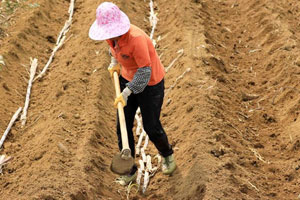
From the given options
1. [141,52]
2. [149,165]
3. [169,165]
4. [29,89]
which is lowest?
[29,89]

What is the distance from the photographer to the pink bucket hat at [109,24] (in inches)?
166

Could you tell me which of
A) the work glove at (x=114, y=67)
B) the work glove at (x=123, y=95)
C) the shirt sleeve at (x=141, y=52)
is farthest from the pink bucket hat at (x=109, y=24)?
the work glove at (x=114, y=67)

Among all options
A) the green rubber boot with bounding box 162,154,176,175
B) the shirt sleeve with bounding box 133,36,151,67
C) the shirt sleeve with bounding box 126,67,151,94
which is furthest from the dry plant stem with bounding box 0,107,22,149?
the shirt sleeve with bounding box 133,36,151,67

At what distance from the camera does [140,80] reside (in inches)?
172

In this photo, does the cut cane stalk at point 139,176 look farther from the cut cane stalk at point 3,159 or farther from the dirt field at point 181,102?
the cut cane stalk at point 3,159


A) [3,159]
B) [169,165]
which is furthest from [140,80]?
[3,159]

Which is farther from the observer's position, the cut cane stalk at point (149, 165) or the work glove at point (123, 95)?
the cut cane stalk at point (149, 165)

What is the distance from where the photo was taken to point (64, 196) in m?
4.43

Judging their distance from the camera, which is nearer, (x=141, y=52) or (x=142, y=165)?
(x=141, y=52)

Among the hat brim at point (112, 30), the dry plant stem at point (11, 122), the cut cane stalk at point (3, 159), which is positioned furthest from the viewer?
the dry plant stem at point (11, 122)

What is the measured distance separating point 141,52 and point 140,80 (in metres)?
0.23

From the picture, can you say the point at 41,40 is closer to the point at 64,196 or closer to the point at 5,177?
the point at 5,177

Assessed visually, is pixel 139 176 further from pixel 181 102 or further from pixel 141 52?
pixel 141 52

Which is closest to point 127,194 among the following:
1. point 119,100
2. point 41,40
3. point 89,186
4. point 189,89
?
point 89,186
